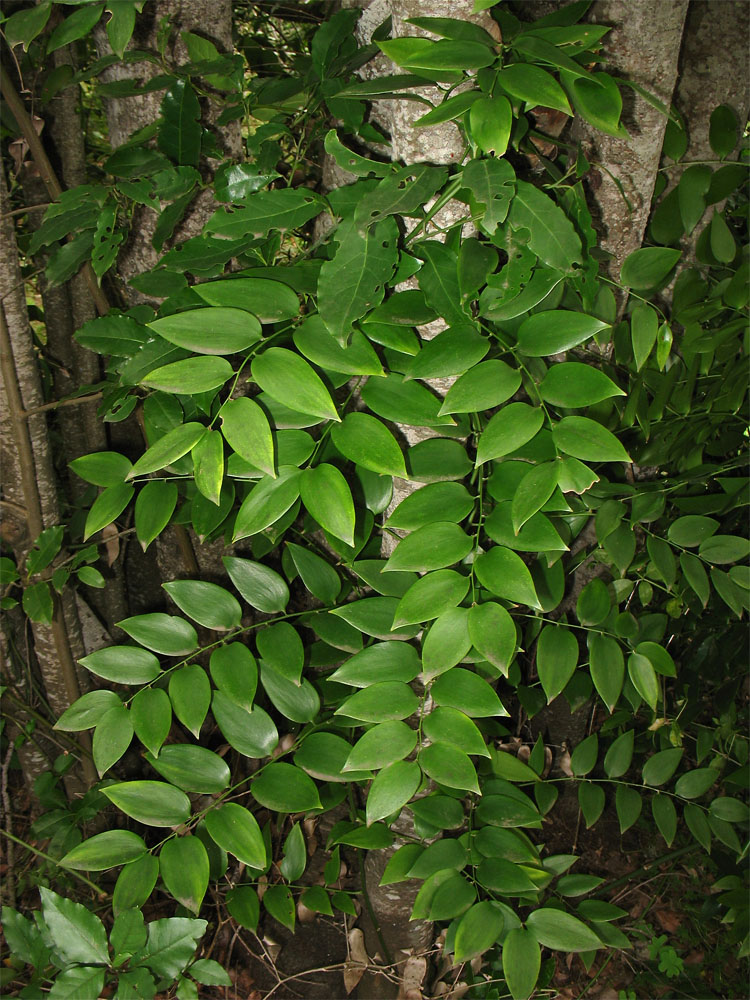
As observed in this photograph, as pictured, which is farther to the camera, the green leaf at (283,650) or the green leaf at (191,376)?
the green leaf at (283,650)

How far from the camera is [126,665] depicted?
0.70 m

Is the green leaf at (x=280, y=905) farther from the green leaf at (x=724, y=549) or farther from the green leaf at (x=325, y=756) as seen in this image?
the green leaf at (x=724, y=549)

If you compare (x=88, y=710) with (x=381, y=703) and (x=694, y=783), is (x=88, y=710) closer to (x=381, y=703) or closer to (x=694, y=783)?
(x=381, y=703)

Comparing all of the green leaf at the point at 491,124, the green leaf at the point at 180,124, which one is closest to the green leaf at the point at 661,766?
the green leaf at the point at 491,124

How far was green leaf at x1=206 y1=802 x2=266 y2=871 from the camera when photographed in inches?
26.4

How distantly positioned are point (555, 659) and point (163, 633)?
0.39 metres

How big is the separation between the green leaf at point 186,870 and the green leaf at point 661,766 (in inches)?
23.9

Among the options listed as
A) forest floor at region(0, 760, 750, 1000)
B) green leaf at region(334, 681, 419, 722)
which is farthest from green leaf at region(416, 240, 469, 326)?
forest floor at region(0, 760, 750, 1000)

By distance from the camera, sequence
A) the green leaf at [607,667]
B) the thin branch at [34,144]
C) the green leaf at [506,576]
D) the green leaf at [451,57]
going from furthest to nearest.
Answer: the thin branch at [34,144]
the green leaf at [607,667]
the green leaf at [506,576]
the green leaf at [451,57]

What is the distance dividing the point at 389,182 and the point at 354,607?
1.25ft

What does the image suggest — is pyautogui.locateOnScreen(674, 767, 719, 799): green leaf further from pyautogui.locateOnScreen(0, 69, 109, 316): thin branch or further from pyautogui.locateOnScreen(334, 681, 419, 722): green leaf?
pyautogui.locateOnScreen(0, 69, 109, 316): thin branch

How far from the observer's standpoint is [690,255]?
1.09 meters

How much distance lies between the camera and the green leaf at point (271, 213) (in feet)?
1.94

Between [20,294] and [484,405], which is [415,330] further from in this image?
[20,294]
